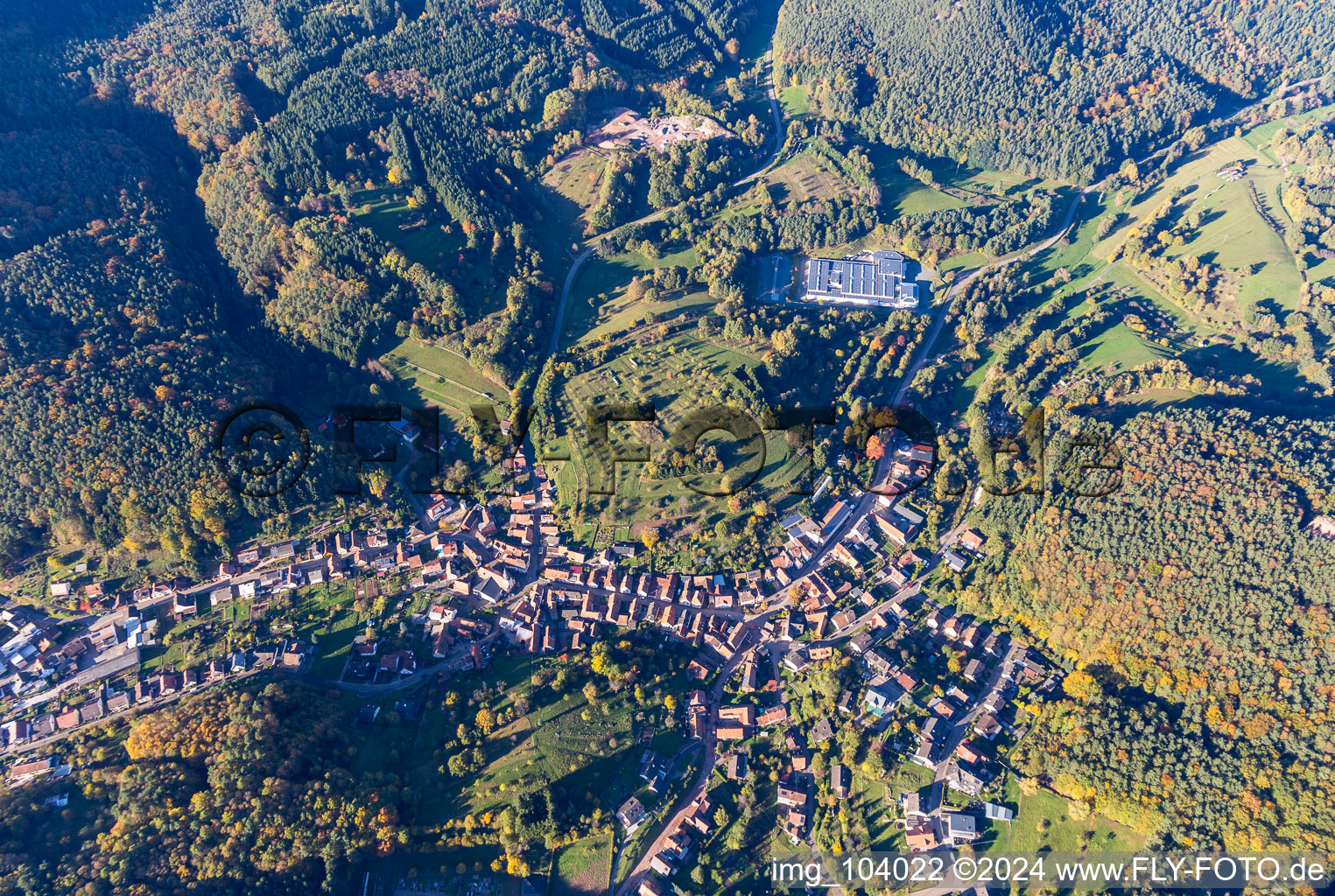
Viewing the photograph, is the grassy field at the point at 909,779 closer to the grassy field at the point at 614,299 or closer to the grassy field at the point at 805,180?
the grassy field at the point at 614,299

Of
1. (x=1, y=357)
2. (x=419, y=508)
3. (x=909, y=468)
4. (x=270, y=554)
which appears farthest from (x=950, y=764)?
(x=1, y=357)

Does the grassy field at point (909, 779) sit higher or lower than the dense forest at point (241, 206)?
lower

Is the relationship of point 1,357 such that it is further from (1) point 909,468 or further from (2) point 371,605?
(1) point 909,468

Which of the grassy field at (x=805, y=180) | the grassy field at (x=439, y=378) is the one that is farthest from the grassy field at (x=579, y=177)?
the grassy field at (x=439, y=378)

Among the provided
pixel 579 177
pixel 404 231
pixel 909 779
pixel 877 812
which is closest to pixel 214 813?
pixel 877 812

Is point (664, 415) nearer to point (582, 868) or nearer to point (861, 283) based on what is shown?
point (861, 283)

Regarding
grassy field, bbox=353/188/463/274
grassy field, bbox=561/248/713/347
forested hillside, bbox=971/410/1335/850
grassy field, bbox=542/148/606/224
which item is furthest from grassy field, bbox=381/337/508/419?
forested hillside, bbox=971/410/1335/850

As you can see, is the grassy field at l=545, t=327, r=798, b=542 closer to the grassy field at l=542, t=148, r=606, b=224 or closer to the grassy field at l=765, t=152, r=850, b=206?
the grassy field at l=542, t=148, r=606, b=224
